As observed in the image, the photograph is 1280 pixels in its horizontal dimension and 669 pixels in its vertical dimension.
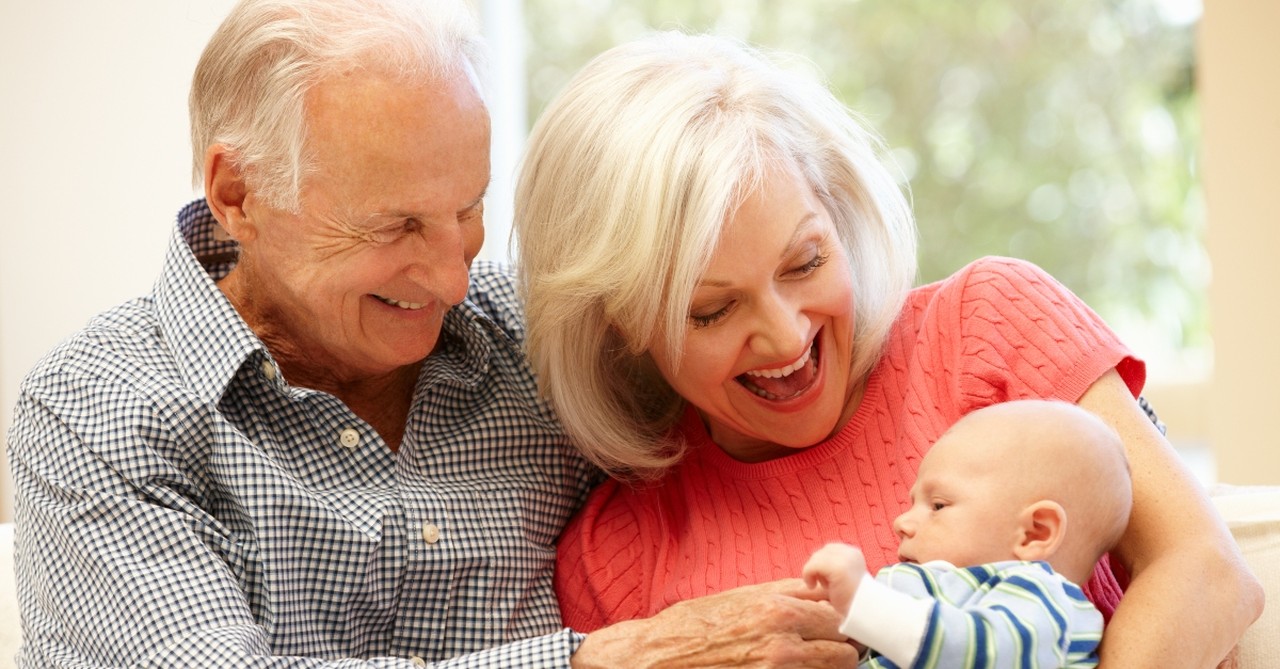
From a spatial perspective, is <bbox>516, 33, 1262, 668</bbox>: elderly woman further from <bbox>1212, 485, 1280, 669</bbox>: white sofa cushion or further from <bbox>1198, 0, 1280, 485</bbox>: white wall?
<bbox>1198, 0, 1280, 485</bbox>: white wall

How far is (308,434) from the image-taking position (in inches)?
75.4

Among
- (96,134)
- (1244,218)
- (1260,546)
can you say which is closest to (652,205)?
(1260,546)

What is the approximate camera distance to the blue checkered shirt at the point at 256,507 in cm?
170

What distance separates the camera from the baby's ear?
150 centimetres

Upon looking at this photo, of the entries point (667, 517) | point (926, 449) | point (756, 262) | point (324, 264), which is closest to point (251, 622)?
point (324, 264)

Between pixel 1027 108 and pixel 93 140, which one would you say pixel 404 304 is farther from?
pixel 1027 108

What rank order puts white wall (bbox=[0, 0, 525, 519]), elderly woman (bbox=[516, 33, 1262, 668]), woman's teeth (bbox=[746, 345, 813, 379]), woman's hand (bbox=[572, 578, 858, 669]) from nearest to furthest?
woman's hand (bbox=[572, 578, 858, 669])
elderly woman (bbox=[516, 33, 1262, 668])
woman's teeth (bbox=[746, 345, 813, 379])
white wall (bbox=[0, 0, 525, 519])

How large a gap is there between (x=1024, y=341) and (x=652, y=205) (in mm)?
520

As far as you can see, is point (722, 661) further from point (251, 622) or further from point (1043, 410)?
point (251, 622)

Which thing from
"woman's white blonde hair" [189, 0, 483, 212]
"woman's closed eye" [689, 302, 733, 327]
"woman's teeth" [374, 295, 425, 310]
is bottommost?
"woman's teeth" [374, 295, 425, 310]

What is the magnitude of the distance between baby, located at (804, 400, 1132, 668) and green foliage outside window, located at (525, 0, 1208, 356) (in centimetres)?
414

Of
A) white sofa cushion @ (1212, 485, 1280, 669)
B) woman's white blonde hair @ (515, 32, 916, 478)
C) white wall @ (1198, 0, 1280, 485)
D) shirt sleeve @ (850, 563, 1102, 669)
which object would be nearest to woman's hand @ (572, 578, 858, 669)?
shirt sleeve @ (850, 563, 1102, 669)

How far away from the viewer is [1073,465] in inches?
60.2

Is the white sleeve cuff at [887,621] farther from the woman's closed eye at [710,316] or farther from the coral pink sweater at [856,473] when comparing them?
the woman's closed eye at [710,316]
